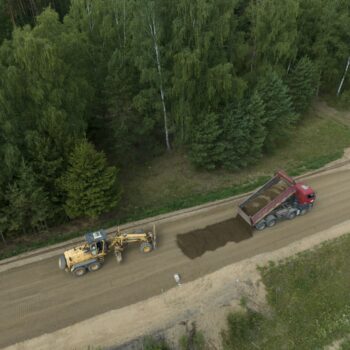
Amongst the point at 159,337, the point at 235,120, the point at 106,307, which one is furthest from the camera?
the point at 235,120

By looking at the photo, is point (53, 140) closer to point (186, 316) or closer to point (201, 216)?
point (201, 216)

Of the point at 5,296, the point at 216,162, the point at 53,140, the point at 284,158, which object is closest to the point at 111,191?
the point at 53,140

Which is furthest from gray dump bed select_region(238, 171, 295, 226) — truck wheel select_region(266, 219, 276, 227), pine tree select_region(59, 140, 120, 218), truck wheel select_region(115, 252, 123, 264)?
pine tree select_region(59, 140, 120, 218)

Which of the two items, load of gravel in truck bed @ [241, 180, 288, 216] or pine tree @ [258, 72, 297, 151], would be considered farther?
pine tree @ [258, 72, 297, 151]

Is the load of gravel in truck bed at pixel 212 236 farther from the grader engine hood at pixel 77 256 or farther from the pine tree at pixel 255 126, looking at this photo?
the pine tree at pixel 255 126

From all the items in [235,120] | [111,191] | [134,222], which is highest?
[235,120]

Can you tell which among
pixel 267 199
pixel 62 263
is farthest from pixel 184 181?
pixel 62 263

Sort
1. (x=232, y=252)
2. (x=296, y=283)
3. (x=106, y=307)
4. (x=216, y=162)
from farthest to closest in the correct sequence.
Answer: (x=216, y=162), (x=232, y=252), (x=296, y=283), (x=106, y=307)

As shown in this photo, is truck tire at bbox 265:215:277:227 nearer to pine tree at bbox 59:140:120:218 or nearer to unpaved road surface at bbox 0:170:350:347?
unpaved road surface at bbox 0:170:350:347
